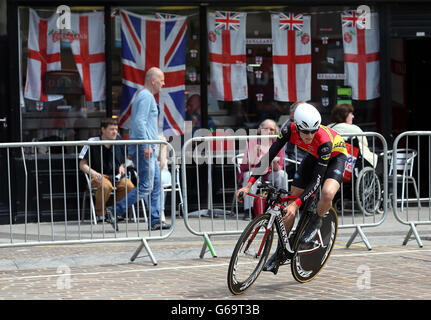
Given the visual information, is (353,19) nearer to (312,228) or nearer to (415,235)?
(415,235)

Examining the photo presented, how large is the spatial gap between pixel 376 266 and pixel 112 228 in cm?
272

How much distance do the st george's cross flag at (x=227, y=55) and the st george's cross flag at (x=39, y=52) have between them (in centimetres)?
236

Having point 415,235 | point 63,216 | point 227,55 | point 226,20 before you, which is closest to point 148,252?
point 63,216

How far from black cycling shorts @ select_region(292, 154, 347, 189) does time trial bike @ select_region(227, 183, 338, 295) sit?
0.67 ft

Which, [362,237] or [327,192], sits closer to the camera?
[327,192]

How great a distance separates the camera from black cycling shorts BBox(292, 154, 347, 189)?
6.99 m

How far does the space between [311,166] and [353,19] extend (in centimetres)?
634

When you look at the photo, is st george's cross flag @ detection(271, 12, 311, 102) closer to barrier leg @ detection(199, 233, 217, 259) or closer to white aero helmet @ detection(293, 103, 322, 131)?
barrier leg @ detection(199, 233, 217, 259)

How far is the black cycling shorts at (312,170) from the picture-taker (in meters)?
6.99

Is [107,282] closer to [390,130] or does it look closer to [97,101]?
[97,101]

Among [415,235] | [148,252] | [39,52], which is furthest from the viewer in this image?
[39,52]

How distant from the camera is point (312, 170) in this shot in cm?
720

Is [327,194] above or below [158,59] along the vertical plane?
below

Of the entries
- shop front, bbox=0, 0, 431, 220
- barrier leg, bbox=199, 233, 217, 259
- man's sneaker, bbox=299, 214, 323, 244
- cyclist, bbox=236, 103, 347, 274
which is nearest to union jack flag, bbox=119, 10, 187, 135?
shop front, bbox=0, 0, 431, 220
